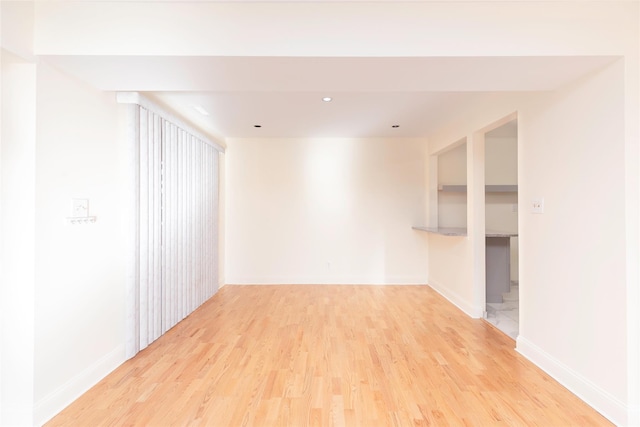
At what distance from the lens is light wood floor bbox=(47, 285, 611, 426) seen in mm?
1911

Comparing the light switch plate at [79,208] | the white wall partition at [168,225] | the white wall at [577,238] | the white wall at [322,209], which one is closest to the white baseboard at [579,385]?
the white wall at [577,238]

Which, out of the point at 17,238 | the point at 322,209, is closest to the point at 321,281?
the point at 322,209

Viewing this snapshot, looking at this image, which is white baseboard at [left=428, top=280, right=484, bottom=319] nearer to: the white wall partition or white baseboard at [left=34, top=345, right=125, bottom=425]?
the white wall partition

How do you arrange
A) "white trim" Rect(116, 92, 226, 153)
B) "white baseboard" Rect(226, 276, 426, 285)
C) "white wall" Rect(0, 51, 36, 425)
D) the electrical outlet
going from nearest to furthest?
1. "white wall" Rect(0, 51, 36, 425)
2. the electrical outlet
3. "white trim" Rect(116, 92, 226, 153)
4. "white baseboard" Rect(226, 276, 426, 285)

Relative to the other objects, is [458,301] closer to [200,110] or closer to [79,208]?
[200,110]

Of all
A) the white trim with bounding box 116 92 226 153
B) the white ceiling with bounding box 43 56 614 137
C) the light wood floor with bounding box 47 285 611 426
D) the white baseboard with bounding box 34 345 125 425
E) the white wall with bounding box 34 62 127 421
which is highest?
the white trim with bounding box 116 92 226 153

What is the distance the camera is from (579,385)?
2.12m

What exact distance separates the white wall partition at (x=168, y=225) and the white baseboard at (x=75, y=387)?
0.16m

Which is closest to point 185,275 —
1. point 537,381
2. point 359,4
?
point 359,4

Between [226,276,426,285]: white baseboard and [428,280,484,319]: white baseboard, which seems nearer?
[428,280,484,319]: white baseboard

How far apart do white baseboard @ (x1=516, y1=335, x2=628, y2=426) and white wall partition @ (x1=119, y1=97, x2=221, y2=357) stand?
3353mm

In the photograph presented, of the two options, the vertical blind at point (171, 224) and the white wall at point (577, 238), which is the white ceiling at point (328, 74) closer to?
the white wall at point (577, 238)

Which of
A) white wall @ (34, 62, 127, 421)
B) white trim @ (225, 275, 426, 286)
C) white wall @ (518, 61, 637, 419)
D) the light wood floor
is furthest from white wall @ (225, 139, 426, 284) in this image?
white wall @ (34, 62, 127, 421)

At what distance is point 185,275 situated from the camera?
3.71 m
